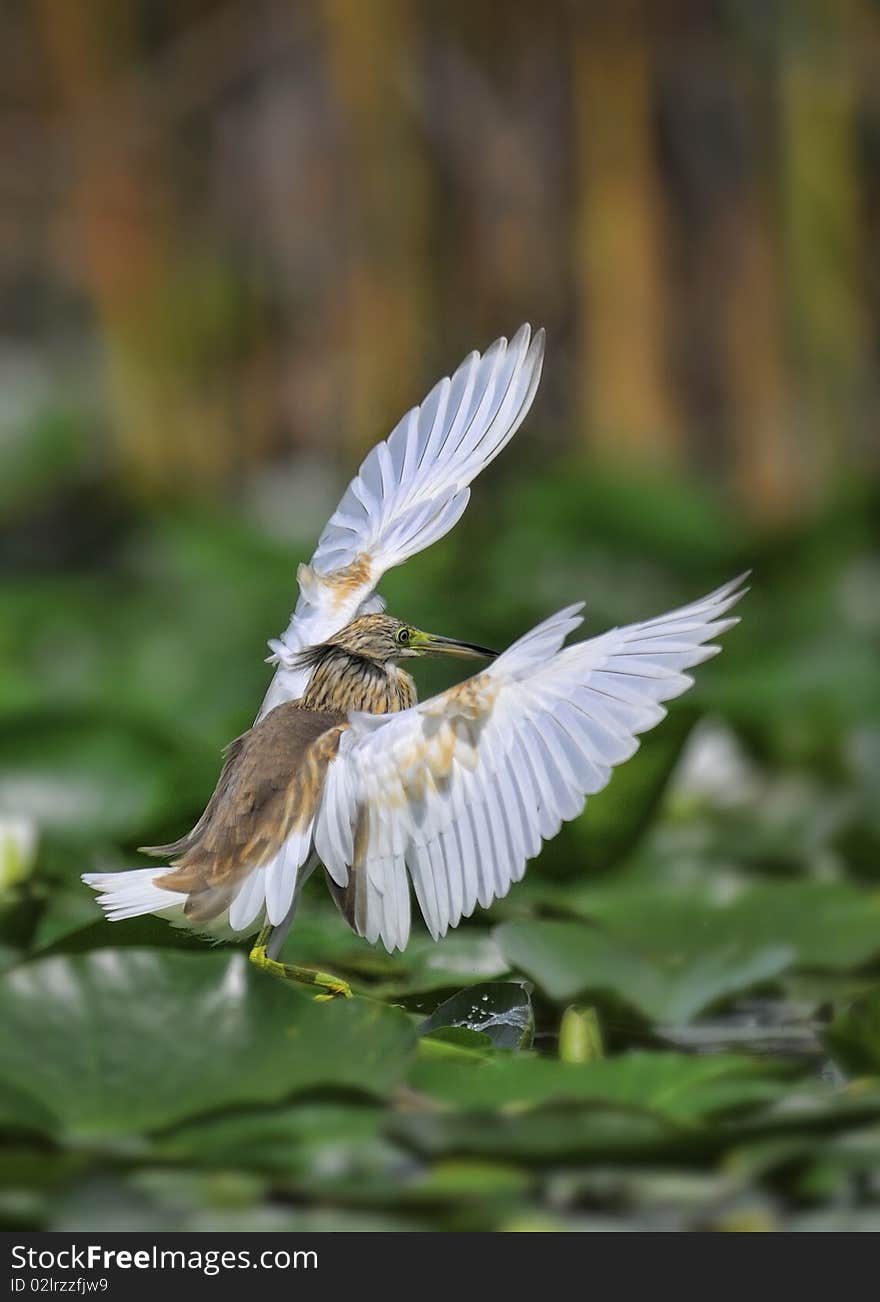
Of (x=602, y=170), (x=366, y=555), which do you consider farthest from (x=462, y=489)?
(x=602, y=170)

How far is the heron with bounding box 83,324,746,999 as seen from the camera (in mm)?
2211

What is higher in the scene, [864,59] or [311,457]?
[864,59]

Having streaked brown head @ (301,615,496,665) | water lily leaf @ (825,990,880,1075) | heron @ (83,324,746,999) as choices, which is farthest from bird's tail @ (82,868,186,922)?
water lily leaf @ (825,990,880,1075)

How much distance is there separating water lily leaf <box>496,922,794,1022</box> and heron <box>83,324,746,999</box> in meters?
0.23

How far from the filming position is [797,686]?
17.1ft

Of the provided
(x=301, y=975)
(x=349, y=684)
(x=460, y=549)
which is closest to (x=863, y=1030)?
(x=301, y=975)

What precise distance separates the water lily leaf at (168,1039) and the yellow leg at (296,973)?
387 mm

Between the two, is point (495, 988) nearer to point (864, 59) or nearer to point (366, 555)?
point (366, 555)

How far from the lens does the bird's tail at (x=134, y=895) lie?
7.63 ft

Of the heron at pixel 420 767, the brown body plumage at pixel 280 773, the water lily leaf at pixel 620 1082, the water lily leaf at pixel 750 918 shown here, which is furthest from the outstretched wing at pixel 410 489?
the water lily leaf at pixel 620 1082

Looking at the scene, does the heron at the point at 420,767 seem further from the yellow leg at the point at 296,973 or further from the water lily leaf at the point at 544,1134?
the water lily leaf at the point at 544,1134

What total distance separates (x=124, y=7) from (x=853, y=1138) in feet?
26.6

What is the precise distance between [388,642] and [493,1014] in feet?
1.89

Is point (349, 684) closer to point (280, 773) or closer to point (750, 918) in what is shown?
point (280, 773)
